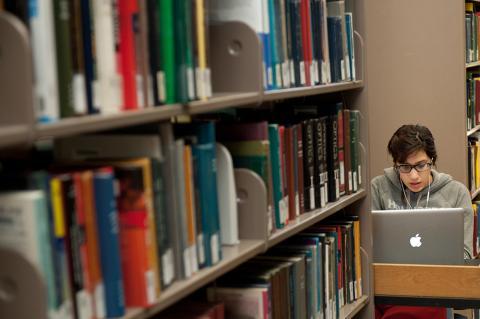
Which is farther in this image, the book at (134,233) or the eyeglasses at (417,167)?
the eyeglasses at (417,167)

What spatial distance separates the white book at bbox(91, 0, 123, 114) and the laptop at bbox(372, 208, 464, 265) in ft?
5.75

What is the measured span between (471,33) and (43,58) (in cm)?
398

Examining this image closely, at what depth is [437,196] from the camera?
3.66m

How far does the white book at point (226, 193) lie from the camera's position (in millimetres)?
1808

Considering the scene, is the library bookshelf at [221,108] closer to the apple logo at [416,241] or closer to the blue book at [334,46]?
the blue book at [334,46]

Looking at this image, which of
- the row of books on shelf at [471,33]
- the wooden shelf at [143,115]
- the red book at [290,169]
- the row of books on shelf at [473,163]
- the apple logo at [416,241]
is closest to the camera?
the wooden shelf at [143,115]

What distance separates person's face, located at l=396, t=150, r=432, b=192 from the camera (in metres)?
3.55

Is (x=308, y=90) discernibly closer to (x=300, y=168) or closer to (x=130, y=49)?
(x=300, y=168)

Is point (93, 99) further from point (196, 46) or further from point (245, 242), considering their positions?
point (245, 242)

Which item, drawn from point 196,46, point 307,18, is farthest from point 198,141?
point 307,18

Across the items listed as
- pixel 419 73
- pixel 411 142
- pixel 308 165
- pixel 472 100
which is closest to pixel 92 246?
pixel 308 165

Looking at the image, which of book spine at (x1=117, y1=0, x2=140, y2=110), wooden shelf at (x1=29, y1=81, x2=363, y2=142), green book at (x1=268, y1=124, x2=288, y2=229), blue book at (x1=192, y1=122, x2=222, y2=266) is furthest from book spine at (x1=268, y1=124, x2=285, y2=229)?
book spine at (x1=117, y1=0, x2=140, y2=110)

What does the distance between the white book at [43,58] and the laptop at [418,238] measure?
1926 millimetres

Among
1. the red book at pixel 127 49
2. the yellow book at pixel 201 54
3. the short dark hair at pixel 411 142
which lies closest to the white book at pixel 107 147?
the red book at pixel 127 49
